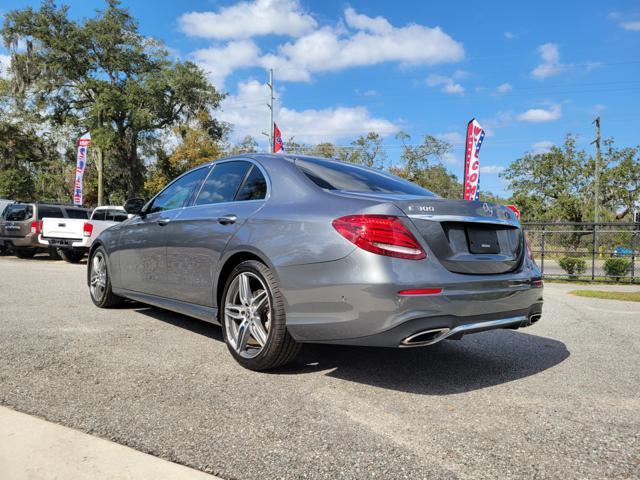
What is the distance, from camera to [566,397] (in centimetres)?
328

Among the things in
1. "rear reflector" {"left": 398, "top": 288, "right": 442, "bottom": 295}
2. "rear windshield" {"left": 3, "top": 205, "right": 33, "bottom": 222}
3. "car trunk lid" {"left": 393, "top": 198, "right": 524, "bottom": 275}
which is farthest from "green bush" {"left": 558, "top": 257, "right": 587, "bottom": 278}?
"rear windshield" {"left": 3, "top": 205, "right": 33, "bottom": 222}

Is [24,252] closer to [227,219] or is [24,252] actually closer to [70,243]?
[70,243]

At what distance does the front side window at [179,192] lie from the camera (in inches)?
192

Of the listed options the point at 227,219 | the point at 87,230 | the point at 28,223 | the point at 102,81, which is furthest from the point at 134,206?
the point at 102,81

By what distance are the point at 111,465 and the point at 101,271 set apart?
14.5 ft

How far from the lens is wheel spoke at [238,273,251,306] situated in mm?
3777

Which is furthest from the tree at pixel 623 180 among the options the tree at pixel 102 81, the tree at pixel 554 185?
the tree at pixel 102 81

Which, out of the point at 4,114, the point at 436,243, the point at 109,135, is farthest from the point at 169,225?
the point at 4,114

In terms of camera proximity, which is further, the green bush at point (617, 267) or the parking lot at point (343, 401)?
the green bush at point (617, 267)

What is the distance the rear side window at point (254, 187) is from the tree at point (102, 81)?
111 feet

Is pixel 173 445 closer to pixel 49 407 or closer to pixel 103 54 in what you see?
pixel 49 407

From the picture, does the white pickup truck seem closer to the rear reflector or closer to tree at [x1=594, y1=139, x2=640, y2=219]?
the rear reflector

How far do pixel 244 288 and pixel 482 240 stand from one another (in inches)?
68.3

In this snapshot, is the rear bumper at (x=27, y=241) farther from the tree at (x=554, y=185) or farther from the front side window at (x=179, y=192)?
the tree at (x=554, y=185)
